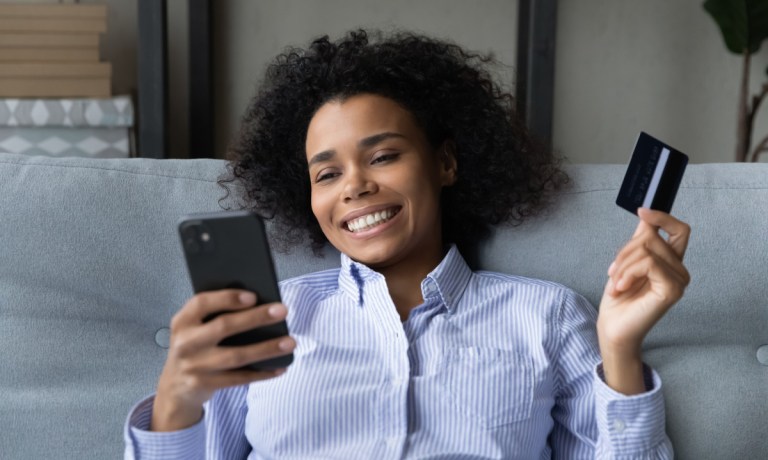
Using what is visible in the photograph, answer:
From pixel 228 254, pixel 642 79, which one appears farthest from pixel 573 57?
pixel 228 254

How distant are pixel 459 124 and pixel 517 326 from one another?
1.23ft

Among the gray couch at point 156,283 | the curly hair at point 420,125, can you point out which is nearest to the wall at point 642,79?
the curly hair at point 420,125

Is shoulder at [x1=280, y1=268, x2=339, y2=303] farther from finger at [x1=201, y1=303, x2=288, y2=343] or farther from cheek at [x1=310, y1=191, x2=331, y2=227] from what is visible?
finger at [x1=201, y1=303, x2=288, y2=343]

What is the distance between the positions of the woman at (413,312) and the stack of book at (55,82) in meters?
0.91

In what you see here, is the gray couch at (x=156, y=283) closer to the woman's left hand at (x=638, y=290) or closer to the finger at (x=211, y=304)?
the woman's left hand at (x=638, y=290)

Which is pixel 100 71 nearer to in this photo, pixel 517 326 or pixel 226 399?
pixel 226 399

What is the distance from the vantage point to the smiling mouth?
4.11 ft

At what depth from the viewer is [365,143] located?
1.28 m

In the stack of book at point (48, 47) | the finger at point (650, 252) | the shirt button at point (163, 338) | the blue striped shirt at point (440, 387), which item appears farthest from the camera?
A: the stack of book at point (48, 47)

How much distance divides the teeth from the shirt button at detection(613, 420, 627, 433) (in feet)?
1.34

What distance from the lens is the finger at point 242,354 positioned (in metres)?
0.89

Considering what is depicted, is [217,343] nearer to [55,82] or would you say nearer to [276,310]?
[276,310]

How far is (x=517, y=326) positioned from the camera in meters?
1.24

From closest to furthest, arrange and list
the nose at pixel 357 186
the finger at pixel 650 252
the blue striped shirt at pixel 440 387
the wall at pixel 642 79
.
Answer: the finger at pixel 650 252
the blue striped shirt at pixel 440 387
the nose at pixel 357 186
the wall at pixel 642 79
